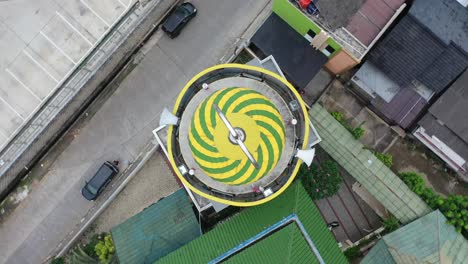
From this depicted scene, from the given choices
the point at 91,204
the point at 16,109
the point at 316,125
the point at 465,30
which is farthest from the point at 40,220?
the point at 465,30

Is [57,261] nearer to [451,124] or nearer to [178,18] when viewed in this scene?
[178,18]

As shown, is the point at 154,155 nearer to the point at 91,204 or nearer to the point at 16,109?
the point at 91,204

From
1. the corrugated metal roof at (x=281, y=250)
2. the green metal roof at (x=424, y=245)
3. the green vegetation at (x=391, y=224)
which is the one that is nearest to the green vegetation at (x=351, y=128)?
the green vegetation at (x=391, y=224)

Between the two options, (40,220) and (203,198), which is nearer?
(203,198)

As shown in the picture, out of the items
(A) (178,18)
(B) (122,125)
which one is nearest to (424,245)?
(B) (122,125)

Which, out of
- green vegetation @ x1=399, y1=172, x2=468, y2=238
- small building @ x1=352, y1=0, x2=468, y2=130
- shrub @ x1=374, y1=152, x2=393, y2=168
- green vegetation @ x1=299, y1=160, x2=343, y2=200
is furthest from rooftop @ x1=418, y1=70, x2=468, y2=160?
green vegetation @ x1=299, y1=160, x2=343, y2=200
